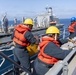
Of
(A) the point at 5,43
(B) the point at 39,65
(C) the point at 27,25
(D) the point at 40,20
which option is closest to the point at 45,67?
(B) the point at 39,65

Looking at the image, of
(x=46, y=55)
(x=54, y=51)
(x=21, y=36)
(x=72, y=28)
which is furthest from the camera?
(x=72, y=28)

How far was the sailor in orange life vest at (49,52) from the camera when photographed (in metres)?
4.51

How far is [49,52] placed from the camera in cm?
454

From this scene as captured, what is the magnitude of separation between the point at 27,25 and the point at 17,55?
85 cm

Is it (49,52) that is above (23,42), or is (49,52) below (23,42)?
above

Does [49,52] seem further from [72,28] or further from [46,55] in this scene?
[72,28]

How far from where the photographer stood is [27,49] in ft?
22.3

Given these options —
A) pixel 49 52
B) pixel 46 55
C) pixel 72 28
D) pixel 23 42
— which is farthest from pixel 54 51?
pixel 72 28

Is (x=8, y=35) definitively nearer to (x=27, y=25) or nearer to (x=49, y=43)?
(x=27, y=25)

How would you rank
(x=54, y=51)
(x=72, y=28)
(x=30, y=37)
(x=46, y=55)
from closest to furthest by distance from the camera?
(x=54, y=51), (x=46, y=55), (x=30, y=37), (x=72, y=28)

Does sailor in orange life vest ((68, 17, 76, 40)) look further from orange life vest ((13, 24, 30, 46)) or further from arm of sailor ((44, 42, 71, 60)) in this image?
arm of sailor ((44, 42, 71, 60))

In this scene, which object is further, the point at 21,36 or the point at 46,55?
the point at 21,36

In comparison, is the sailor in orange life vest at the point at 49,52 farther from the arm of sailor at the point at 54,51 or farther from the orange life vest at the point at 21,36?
the orange life vest at the point at 21,36

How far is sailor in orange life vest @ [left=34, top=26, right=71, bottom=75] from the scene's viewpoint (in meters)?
4.51
